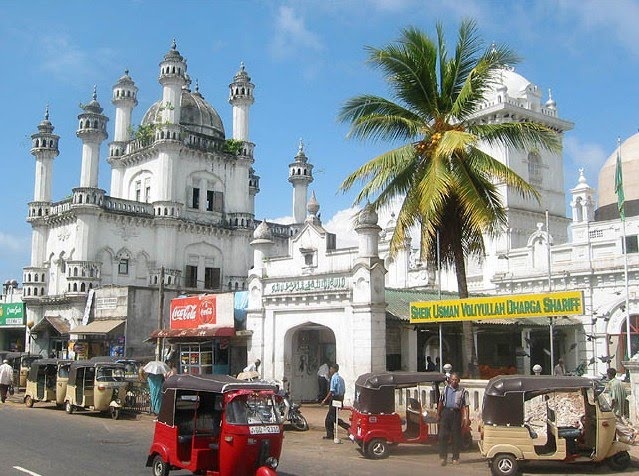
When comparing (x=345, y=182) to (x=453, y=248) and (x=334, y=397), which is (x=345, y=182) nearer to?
(x=453, y=248)

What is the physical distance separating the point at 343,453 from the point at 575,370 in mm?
14338

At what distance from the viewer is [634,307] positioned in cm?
2462

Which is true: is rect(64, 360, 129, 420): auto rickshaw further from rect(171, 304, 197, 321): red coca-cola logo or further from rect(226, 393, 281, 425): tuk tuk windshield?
rect(226, 393, 281, 425): tuk tuk windshield

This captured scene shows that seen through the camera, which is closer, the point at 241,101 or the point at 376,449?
the point at 376,449

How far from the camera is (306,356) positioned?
25469 millimetres

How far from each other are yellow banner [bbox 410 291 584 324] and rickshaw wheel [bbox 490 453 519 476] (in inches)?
203

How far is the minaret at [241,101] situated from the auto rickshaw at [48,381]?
2381 cm

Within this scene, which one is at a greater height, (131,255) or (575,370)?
(131,255)

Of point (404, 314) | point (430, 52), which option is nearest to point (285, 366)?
point (404, 314)

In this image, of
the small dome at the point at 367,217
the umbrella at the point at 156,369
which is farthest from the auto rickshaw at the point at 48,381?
the small dome at the point at 367,217

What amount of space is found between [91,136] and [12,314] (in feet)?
44.5

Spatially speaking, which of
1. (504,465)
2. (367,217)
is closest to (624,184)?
(367,217)

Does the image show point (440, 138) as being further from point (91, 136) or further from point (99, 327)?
point (91, 136)

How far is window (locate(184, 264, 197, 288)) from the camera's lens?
42.4 m
